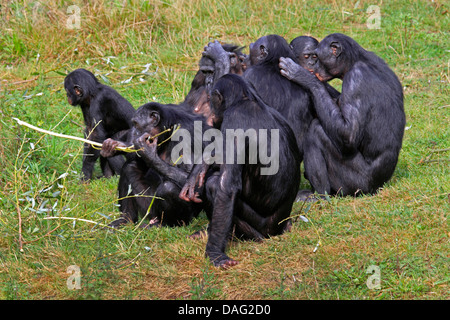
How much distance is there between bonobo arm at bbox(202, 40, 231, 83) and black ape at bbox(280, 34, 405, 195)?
1043 millimetres

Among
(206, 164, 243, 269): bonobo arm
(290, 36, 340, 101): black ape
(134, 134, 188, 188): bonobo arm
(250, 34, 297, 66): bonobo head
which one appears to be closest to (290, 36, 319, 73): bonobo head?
(290, 36, 340, 101): black ape

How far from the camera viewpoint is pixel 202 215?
248 inches

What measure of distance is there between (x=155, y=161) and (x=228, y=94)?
3.38 ft

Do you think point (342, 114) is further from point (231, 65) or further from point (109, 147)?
point (109, 147)

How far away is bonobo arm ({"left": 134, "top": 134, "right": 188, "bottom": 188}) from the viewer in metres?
5.75

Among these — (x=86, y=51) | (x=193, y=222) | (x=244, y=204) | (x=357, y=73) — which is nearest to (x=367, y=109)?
(x=357, y=73)

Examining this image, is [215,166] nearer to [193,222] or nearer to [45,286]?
[193,222]

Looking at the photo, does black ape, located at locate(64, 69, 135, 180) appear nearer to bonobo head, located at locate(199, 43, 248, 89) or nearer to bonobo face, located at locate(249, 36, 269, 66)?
bonobo head, located at locate(199, 43, 248, 89)

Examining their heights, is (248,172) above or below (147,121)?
below

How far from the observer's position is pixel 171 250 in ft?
17.2

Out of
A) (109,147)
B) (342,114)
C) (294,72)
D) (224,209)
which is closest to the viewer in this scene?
(224,209)

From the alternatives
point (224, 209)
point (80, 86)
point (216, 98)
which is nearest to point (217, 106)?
point (216, 98)

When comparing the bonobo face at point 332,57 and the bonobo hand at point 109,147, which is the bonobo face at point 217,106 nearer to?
the bonobo hand at point 109,147

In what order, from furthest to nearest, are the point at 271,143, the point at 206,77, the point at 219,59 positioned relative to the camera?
the point at 206,77
the point at 219,59
the point at 271,143
